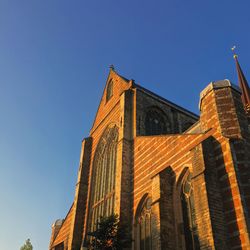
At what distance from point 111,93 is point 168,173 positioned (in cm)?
1250

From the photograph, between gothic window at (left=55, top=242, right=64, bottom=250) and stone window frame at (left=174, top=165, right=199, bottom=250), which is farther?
gothic window at (left=55, top=242, right=64, bottom=250)

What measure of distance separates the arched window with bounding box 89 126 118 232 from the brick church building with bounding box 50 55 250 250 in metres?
0.07

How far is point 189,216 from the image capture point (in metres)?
13.1

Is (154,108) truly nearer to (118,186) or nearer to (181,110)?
(181,110)

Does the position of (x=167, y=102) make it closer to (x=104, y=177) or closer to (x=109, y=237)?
(x=104, y=177)

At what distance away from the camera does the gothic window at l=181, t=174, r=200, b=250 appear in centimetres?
1248

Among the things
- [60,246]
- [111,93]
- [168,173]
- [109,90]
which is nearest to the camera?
[168,173]

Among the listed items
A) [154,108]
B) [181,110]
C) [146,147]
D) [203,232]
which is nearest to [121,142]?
[146,147]

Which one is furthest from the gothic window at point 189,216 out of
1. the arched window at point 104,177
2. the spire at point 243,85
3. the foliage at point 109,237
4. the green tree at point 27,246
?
the green tree at point 27,246

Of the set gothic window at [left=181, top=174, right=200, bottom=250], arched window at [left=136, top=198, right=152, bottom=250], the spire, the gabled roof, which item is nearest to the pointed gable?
the gabled roof

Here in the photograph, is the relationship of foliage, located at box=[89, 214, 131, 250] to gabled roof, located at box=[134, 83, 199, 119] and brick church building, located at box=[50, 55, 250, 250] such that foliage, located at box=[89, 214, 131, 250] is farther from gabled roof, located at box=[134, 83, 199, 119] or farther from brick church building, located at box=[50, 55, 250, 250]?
gabled roof, located at box=[134, 83, 199, 119]

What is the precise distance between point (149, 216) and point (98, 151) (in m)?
9.17

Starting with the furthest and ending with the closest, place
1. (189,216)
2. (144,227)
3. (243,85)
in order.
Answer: (243,85) → (144,227) → (189,216)

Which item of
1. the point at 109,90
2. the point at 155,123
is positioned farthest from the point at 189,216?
the point at 109,90
